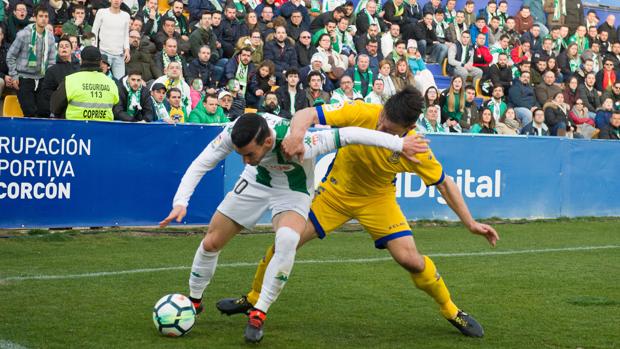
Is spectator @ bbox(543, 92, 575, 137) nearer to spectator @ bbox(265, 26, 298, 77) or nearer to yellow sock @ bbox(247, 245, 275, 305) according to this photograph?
spectator @ bbox(265, 26, 298, 77)

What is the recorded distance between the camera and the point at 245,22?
61.0ft

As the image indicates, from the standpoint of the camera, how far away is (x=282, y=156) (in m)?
6.80

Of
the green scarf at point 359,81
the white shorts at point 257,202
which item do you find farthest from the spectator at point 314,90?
the white shorts at point 257,202

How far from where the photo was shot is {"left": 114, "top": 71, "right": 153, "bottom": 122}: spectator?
14.5m

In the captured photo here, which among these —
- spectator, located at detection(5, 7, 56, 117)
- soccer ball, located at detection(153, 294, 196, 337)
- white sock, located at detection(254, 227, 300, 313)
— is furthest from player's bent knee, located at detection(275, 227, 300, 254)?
spectator, located at detection(5, 7, 56, 117)

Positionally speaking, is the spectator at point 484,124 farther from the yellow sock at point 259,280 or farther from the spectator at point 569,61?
the yellow sock at point 259,280

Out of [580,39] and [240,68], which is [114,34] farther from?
[580,39]

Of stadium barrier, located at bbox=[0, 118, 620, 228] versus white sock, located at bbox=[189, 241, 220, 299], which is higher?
white sock, located at bbox=[189, 241, 220, 299]

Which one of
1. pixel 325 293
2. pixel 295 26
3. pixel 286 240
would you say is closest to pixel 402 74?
pixel 295 26

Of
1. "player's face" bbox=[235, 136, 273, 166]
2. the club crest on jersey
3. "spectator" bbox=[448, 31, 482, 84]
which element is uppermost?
"player's face" bbox=[235, 136, 273, 166]

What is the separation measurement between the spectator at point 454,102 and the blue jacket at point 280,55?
3.06 m

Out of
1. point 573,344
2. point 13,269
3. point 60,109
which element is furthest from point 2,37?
point 573,344

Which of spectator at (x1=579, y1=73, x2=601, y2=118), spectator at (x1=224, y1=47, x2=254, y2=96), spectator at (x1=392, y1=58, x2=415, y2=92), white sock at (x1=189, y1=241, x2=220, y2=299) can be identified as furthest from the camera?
spectator at (x1=579, y1=73, x2=601, y2=118)

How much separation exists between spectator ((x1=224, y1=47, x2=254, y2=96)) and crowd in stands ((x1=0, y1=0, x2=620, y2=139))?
0.03m
